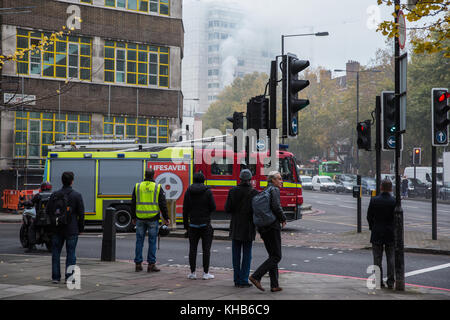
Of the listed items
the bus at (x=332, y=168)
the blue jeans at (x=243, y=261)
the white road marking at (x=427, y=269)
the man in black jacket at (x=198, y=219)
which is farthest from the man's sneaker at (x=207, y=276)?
the bus at (x=332, y=168)

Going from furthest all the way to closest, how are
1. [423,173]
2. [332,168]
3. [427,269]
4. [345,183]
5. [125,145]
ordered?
[332,168] → [345,183] → [423,173] → [125,145] → [427,269]

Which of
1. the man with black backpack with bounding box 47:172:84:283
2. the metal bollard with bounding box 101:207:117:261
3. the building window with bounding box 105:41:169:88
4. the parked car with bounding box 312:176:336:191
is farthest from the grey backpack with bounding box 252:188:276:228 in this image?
the parked car with bounding box 312:176:336:191

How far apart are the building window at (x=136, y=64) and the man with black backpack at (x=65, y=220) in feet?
74.3

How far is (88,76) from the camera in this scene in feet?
98.6

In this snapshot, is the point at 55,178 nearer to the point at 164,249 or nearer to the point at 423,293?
the point at 164,249

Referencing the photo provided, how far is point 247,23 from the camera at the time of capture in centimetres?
16825

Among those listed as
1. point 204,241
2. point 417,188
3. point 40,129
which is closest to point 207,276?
point 204,241

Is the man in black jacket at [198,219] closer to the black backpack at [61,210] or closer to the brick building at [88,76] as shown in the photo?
the black backpack at [61,210]

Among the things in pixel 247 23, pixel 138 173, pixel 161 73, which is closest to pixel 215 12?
pixel 247 23

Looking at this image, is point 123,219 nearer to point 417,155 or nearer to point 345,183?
point 417,155

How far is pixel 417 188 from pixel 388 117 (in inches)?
1511

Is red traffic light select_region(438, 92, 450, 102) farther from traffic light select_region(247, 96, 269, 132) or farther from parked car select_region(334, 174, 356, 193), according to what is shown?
parked car select_region(334, 174, 356, 193)

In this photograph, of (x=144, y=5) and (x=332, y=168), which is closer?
(x=144, y=5)
